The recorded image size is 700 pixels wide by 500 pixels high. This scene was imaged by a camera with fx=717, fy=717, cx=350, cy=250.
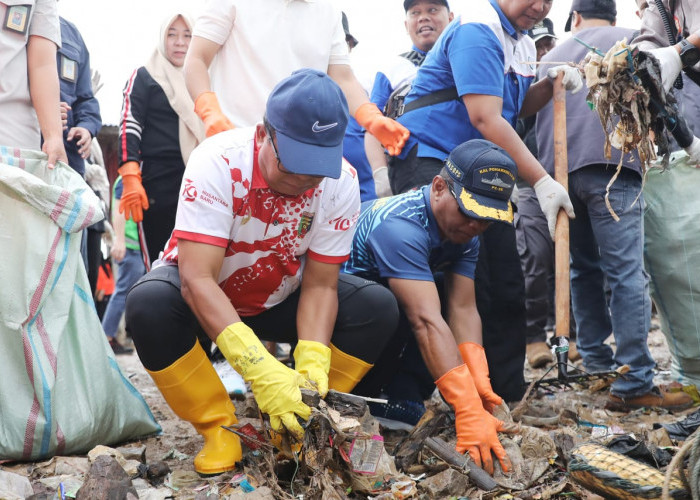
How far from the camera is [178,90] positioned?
3725 mm

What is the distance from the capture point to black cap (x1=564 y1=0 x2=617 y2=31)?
3.71m

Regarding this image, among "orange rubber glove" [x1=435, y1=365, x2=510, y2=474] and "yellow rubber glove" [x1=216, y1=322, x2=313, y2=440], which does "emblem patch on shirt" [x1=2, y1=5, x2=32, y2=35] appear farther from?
"orange rubber glove" [x1=435, y1=365, x2=510, y2=474]

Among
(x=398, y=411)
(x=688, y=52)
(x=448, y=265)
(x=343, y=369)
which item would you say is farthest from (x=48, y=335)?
(x=688, y=52)

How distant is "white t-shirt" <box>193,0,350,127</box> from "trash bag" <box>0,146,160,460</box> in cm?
82

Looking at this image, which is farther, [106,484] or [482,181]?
[482,181]

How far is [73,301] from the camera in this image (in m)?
2.54

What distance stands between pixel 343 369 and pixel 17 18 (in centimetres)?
177

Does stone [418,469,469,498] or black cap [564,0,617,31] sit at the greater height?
black cap [564,0,617,31]

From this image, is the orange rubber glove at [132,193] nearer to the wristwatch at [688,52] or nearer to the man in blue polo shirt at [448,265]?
the man in blue polo shirt at [448,265]

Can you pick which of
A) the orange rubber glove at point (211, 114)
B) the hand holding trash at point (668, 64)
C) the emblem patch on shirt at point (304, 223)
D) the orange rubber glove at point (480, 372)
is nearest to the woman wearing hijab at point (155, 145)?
the orange rubber glove at point (211, 114)

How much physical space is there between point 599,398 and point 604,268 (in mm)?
652

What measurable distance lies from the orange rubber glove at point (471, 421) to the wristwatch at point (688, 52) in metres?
1.53

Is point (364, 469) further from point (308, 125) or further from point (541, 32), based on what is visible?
point (541, 32)

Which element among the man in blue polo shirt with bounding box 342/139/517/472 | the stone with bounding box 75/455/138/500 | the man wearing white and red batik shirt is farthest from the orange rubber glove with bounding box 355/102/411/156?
the stone with bounding box 75/455/138/500
